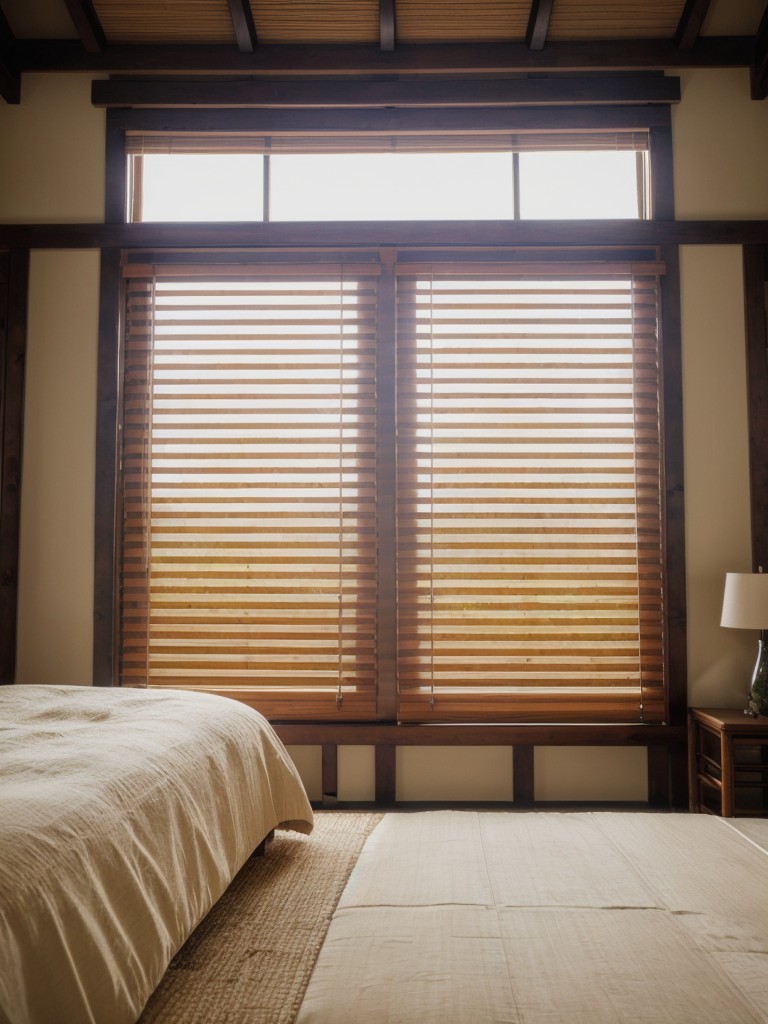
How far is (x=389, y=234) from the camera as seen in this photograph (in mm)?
3693

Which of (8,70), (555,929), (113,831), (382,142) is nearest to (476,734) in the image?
(555,929)

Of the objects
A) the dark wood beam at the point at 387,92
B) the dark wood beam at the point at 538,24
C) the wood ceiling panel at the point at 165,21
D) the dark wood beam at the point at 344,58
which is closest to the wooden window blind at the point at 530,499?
the dark wood beam at the point at 387,92

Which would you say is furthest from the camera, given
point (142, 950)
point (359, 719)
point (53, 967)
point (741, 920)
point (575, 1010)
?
point (359, 719)

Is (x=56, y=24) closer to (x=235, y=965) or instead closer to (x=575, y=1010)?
(x=235, y=965)

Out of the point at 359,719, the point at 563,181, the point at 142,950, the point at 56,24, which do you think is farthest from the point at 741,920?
the point at 56,24

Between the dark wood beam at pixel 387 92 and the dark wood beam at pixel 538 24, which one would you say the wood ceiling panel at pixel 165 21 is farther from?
the dark wood beam at pixel 538 24

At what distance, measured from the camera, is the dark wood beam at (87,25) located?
348 cm

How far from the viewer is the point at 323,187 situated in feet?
12.4

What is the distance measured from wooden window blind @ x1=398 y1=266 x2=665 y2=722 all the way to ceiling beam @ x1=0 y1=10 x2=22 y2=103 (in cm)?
208

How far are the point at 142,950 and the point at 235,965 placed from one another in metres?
0.47

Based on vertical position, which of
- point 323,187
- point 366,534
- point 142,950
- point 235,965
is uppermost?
point 323,187

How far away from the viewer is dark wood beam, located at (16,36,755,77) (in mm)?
3670

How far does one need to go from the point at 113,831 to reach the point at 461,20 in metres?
3.72

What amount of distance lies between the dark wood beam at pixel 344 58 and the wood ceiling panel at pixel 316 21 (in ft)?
0.14
